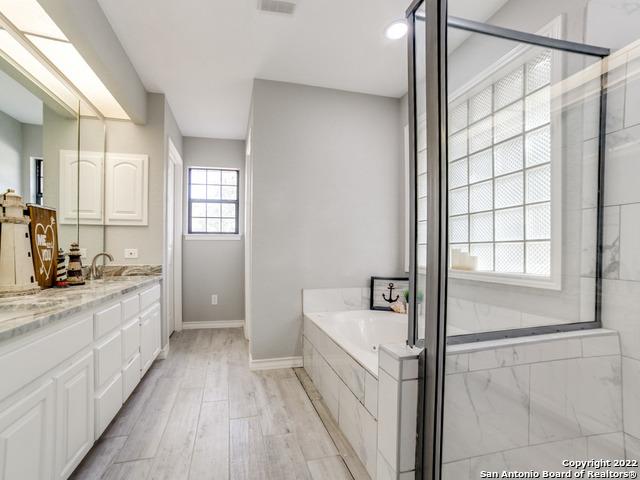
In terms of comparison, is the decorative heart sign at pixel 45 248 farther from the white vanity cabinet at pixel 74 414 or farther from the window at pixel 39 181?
the white vanity cabinet at pixel 74 414

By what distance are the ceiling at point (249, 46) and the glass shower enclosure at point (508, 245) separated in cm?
120

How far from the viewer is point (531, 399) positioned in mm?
881

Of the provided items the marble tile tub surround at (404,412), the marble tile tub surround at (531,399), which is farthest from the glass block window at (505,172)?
the marble tile tub surround at (404,412)

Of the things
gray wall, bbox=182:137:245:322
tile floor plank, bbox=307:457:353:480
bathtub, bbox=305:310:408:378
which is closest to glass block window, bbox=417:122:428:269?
tile floor plank, bbox=307:457:353:480

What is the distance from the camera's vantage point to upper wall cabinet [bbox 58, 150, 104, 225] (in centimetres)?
241

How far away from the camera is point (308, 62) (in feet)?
8.78

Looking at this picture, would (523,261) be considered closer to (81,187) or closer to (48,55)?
(48,55)

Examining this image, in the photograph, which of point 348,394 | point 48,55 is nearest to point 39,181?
point 48,55

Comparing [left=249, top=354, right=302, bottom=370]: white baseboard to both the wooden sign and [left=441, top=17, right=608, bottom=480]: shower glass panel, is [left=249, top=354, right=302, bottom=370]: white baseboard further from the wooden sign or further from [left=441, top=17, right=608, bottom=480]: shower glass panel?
[left=441, top=17, right=608, bottom=480]: shower glass panel

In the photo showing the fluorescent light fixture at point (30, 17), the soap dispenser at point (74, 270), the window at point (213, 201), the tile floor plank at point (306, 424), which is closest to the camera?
the fluorescent light fixture at point (30, 17)

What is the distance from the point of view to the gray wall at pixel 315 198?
291 centimetres

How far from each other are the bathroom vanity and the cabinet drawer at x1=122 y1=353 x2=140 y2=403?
0.02 m

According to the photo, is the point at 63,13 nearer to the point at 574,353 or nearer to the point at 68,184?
the point at 68,184

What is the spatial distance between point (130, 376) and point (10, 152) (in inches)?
59.5
